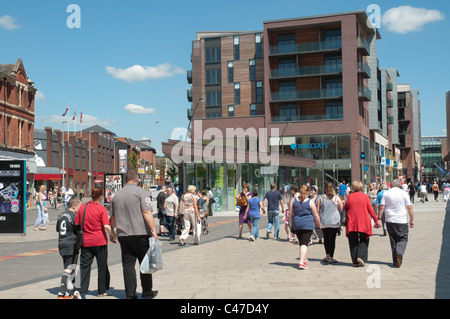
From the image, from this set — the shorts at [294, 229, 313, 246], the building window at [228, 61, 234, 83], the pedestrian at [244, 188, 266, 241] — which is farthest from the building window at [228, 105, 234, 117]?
the shorts at [294, 229, 313, 246]

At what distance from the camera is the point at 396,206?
10.3 metres

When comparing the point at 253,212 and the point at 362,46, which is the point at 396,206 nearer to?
the point at 253,212

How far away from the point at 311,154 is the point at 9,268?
152ft

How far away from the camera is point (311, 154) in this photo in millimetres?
55031

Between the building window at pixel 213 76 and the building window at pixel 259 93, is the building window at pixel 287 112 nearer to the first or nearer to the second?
the building window at pixel 259 93

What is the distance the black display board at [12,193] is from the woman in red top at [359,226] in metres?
12.4

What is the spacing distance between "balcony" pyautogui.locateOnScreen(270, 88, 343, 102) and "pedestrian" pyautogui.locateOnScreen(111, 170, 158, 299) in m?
50.7

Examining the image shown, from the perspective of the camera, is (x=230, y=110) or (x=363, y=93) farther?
(x=230, y=110)

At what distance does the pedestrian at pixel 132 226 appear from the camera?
7102mm

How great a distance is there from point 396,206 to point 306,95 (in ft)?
157

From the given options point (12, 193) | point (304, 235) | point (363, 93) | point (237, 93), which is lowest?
point (304, 235)

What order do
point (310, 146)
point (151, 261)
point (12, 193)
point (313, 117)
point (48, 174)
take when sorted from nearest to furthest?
1. point (151, 261)
2. point (12, 193)
3. point (310, 146)
4. point (313, 117)
5. point (48, 174)

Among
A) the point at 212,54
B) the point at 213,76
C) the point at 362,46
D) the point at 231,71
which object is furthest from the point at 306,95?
the point at 212,54
